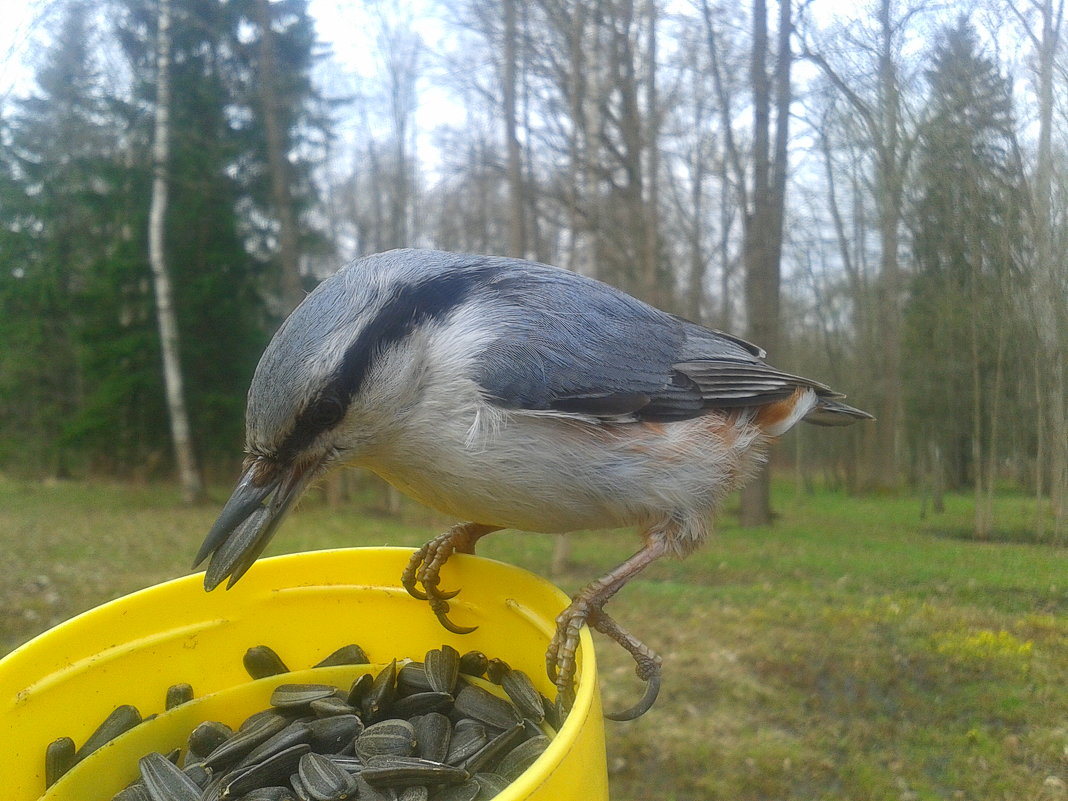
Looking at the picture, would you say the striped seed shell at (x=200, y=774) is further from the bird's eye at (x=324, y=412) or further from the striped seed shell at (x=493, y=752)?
the bird's eye at (x=324, y=412)

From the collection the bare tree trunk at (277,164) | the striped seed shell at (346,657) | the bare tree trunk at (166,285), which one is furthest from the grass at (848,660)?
the bare tree trunk at (277,164)

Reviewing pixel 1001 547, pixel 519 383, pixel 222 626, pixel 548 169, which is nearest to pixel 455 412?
pixel 519 383

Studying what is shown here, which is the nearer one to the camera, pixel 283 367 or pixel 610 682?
pixel 283 367

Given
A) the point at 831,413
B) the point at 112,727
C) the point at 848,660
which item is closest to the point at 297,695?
the point at 112,727

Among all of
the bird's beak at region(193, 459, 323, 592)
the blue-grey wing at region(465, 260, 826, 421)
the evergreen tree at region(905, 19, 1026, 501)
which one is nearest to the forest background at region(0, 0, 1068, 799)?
the evergreen tree at region(905, 19, 1026, 501)

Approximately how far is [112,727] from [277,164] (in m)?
4.38

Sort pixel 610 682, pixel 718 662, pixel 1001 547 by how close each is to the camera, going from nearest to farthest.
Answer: pixel 1001 547
pixel 718 662
pixel 610 682

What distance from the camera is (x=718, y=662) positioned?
2.27m

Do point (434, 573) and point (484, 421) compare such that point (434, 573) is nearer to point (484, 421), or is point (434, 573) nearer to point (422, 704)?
point (422, 704)

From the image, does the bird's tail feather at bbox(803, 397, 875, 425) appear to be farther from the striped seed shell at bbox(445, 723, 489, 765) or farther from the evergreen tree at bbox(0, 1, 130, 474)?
the evergreen tree at bbox(0, 1, 130, 474)

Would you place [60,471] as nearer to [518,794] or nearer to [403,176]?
[403,176]

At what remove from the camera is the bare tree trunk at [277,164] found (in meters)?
4.58

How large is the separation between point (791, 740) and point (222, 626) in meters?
1.49

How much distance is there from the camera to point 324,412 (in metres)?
1.05
